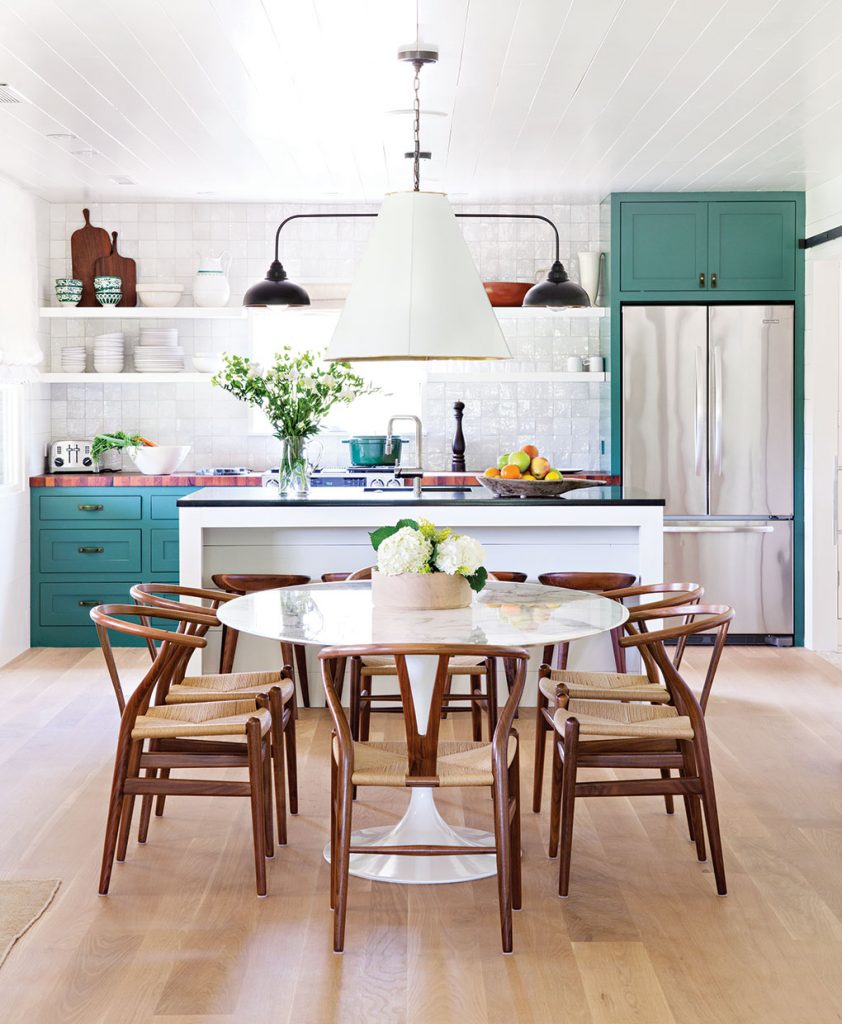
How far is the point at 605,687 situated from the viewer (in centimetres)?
380

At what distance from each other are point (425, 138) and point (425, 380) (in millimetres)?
2178

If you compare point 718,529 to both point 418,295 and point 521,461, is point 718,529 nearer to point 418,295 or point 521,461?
point 521,461

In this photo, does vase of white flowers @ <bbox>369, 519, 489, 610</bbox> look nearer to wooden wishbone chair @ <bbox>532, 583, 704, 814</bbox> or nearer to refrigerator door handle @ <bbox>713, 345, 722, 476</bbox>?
wooden wishbone chair @ <bbox>532, 583, 704, 814</bbox>

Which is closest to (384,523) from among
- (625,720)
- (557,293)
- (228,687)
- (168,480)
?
(557,293)

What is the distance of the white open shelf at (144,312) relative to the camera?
7148 millimetres

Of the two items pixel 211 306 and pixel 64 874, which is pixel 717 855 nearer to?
pixel 64 874

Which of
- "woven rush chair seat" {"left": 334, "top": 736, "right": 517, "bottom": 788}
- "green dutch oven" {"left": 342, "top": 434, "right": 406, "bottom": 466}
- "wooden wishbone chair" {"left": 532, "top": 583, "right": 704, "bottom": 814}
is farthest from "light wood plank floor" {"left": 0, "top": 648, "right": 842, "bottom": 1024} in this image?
"green dutch oven" {"left": 342, "top": 434, "right": 406, "bottom": 466}

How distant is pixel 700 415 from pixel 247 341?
2.76 meters

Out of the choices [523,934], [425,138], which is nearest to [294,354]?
[425,138]

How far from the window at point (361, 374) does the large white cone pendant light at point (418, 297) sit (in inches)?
132

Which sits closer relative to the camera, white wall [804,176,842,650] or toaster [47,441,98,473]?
white wall [804,176,842,650]

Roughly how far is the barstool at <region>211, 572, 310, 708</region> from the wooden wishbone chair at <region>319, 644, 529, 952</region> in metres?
1.44

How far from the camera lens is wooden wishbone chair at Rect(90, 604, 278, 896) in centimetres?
329

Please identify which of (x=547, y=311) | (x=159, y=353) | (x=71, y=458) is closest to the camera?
(x=547, y=311)
